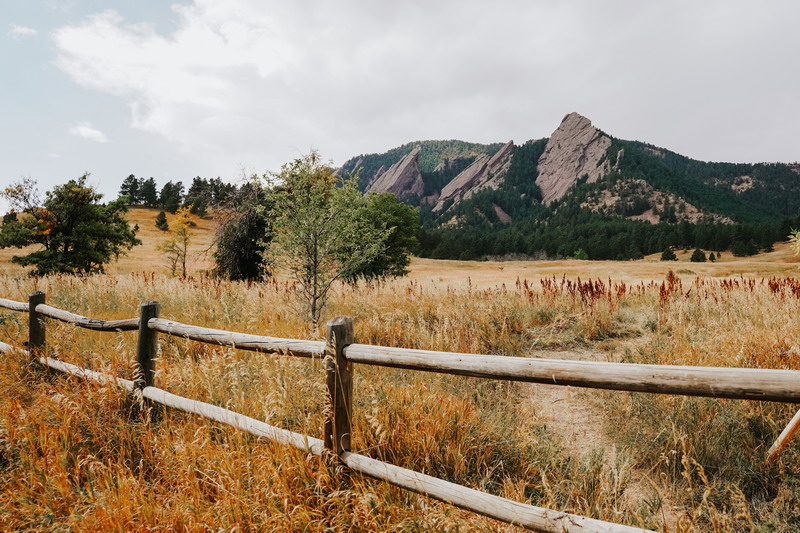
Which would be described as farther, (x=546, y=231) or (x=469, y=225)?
(x=469, y=225)

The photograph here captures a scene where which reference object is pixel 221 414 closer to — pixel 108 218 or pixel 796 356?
pixel 796 356

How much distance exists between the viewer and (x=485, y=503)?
2.20 metres

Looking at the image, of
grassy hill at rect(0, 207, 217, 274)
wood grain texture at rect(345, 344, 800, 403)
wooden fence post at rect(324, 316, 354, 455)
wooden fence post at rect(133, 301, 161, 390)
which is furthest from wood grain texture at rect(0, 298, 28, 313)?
grassy hill at rect(0, 207, 217, 274)

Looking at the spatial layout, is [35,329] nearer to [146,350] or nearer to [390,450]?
[146,350]

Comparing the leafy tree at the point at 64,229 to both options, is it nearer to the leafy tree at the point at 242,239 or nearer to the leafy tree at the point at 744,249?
the leafy tree at the point at 242,239

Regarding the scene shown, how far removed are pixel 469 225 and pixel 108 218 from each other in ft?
507

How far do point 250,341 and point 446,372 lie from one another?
1719 millimetres

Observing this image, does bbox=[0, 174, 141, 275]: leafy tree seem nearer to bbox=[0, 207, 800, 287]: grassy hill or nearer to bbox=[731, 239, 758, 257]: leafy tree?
bbox=[0, 207, 800, 287]: grassy hill

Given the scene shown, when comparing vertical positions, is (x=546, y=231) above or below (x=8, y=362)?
above

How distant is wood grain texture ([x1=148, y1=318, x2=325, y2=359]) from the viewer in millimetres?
2904

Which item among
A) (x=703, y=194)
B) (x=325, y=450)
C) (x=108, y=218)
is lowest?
(x=325, y=450)

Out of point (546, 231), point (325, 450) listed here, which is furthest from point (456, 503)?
point (546, 231)

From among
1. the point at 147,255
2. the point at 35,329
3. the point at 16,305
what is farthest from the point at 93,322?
the point at 147,255

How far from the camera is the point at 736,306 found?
25.5ft
